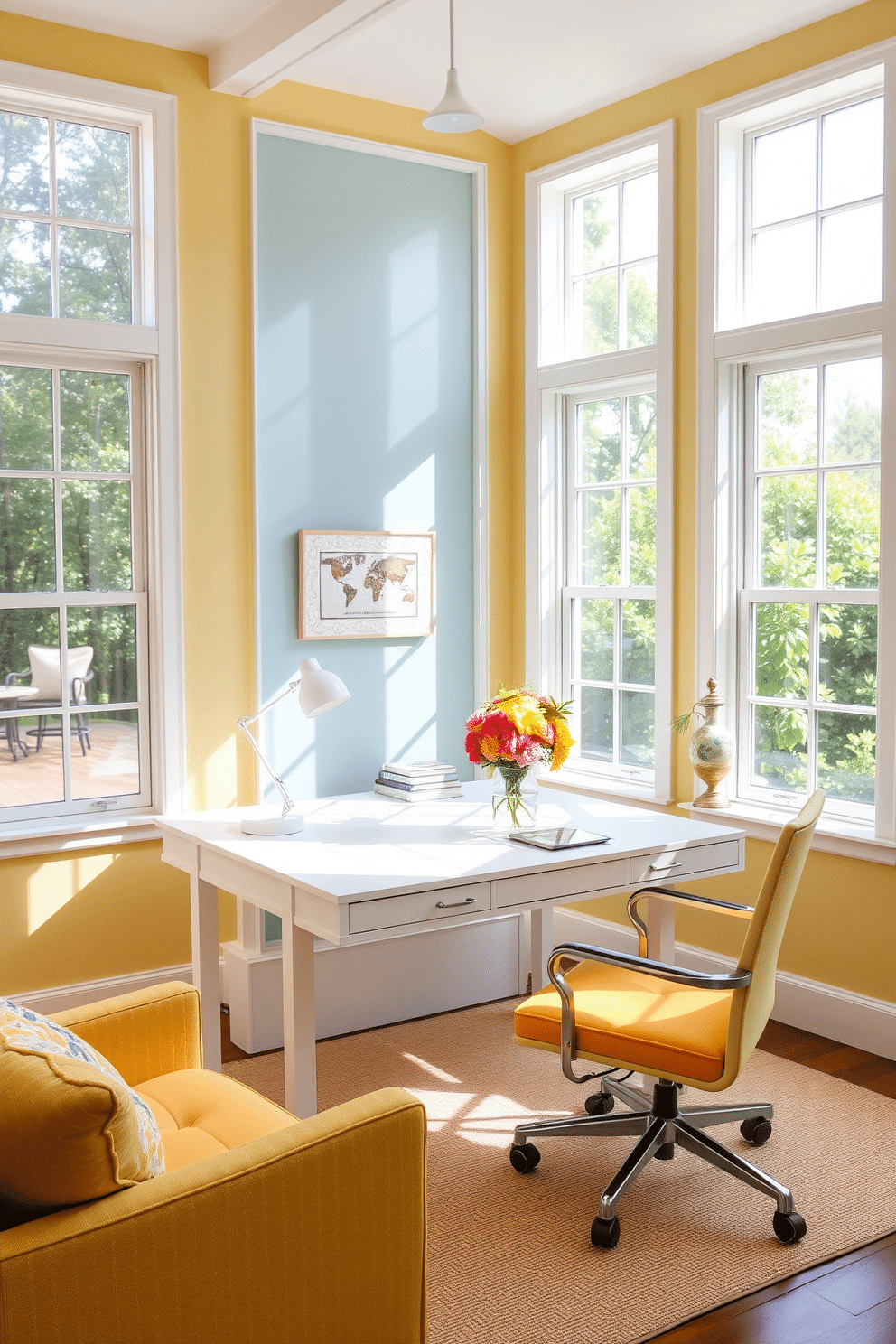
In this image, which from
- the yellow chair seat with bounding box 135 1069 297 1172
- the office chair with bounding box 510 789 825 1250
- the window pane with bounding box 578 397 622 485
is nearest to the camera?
the yellow chair seat with bounding box 135 1069 297 1172

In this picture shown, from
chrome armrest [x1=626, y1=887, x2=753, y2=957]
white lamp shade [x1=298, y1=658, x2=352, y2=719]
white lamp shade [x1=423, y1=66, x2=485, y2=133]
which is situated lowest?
chrome armrest [x1=626, y1=887, x2=753, y2=957]

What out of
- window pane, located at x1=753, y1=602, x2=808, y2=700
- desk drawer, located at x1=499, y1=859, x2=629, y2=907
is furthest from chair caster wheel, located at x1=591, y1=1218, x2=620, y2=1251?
window pane, located at x1=753, y1=602, x2=808, y2=700

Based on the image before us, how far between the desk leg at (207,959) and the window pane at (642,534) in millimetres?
2126

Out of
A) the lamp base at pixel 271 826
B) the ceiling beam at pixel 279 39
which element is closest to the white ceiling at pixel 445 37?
the ceiling beam at pixel 279 39

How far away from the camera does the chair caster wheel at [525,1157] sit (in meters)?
3.03

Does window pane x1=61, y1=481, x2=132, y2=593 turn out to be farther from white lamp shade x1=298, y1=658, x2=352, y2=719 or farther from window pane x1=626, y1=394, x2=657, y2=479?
window pane x1=626, y1=394, x2=657, y2=479

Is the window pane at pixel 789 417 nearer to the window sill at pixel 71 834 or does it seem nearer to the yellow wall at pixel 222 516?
the yellow wall at pixel 222 516

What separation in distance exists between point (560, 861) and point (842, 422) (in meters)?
1.84

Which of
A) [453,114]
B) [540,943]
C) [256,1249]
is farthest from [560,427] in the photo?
[256,1249]

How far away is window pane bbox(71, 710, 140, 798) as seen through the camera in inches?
161

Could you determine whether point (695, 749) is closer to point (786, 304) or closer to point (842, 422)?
point (842, 422)

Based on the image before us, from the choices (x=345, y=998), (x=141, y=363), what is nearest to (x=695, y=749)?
(x=345, y=998)

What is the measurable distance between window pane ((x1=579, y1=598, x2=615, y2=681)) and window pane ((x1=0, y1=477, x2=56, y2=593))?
209 centimetres

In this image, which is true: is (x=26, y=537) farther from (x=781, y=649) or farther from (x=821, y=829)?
(x=821, y=829)
